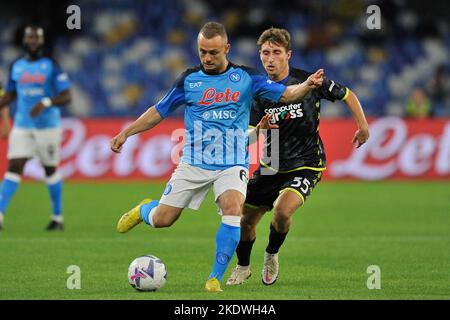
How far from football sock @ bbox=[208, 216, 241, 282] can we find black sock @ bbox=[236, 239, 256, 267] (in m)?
1.02

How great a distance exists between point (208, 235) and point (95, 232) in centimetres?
150

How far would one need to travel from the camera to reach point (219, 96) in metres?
7.99

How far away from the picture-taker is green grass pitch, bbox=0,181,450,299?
793 centimetres

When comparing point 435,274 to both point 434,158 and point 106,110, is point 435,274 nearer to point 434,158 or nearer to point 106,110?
point 434,158

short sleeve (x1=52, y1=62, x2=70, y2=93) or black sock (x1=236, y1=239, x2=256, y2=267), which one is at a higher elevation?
short sleeve (x1=52, y1=62, x2=70, y2=93)

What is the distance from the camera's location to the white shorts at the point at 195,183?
26.2ft

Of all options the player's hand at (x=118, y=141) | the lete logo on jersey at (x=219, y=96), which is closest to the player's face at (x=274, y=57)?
the lete logo on jersey at (x=219, y=96)

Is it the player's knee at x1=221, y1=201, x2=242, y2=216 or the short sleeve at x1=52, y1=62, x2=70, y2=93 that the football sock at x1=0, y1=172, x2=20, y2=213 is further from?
the player's knee at x1=221, y1=201, x2=242, y2=216

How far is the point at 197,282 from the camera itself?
8383mm

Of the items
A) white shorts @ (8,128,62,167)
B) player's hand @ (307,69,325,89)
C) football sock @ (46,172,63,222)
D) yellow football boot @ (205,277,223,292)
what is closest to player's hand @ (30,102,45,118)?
white shorts @ (8,128,62,167)

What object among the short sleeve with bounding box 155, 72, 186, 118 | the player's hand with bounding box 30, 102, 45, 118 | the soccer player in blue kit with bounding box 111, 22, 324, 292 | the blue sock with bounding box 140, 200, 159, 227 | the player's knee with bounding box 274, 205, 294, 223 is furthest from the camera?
the player's hand with bounding box 30, 102, 45, 118

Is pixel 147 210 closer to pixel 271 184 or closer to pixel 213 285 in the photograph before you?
pixel 213 285

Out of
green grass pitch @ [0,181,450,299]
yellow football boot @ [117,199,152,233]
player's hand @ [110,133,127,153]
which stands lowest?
green grass pitch @ [0,181,450,299]

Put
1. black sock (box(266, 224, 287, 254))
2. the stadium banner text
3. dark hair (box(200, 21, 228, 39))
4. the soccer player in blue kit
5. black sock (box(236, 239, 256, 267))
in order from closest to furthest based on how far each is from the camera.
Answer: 1. dark hair (box(200, 21, 228, 39))
2. the soccer player in blue kit
3. black sock (box(266, 224, 287, 254))
4. black sock (box(236, 239, 256, 267))
5. the stadium banner text
